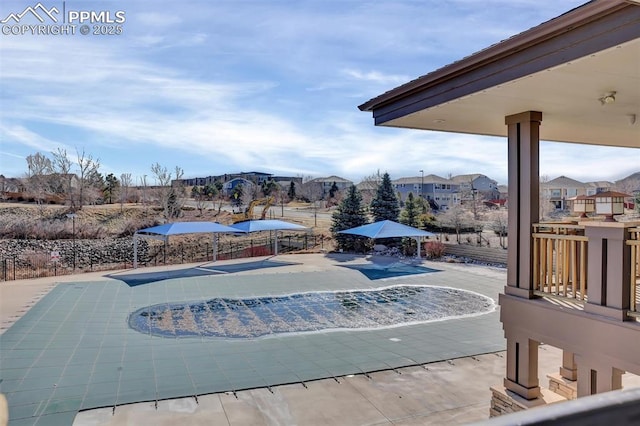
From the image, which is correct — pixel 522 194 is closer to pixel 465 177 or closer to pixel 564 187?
pixel 564 187

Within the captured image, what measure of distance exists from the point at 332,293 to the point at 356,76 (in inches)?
261

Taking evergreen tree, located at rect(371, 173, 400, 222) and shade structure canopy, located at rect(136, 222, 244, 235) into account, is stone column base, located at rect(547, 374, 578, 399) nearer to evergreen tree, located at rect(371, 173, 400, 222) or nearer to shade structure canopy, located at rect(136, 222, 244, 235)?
shade structure canopy, located at rect(136, 222, 244, 235)

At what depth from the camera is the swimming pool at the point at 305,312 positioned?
995 cm

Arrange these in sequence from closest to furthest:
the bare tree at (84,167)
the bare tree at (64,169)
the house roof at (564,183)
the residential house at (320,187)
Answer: the bare tree at (64,169)
the bare tree at (84,167)
the house roof at (564,183)
the residential house at (320,187)

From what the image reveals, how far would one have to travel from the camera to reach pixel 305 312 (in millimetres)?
11406

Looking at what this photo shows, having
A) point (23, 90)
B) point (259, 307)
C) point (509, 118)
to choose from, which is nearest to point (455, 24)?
point (509, 118)

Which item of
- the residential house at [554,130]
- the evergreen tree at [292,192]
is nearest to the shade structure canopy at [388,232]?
the residential house at [554,130]

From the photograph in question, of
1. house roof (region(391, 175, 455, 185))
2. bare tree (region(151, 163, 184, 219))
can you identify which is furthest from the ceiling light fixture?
house roof (region(391, 175, 455, 185))

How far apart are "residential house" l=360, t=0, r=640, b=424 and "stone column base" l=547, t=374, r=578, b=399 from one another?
0.02 meters

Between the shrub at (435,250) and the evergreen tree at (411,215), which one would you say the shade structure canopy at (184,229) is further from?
the evergreen tree at (411,215)

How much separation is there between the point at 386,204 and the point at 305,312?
1418 centimetres

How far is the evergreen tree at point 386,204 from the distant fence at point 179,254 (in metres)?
3.62

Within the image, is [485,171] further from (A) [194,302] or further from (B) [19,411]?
(B) [19,411]

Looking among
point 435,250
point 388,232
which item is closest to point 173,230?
point 388,232
